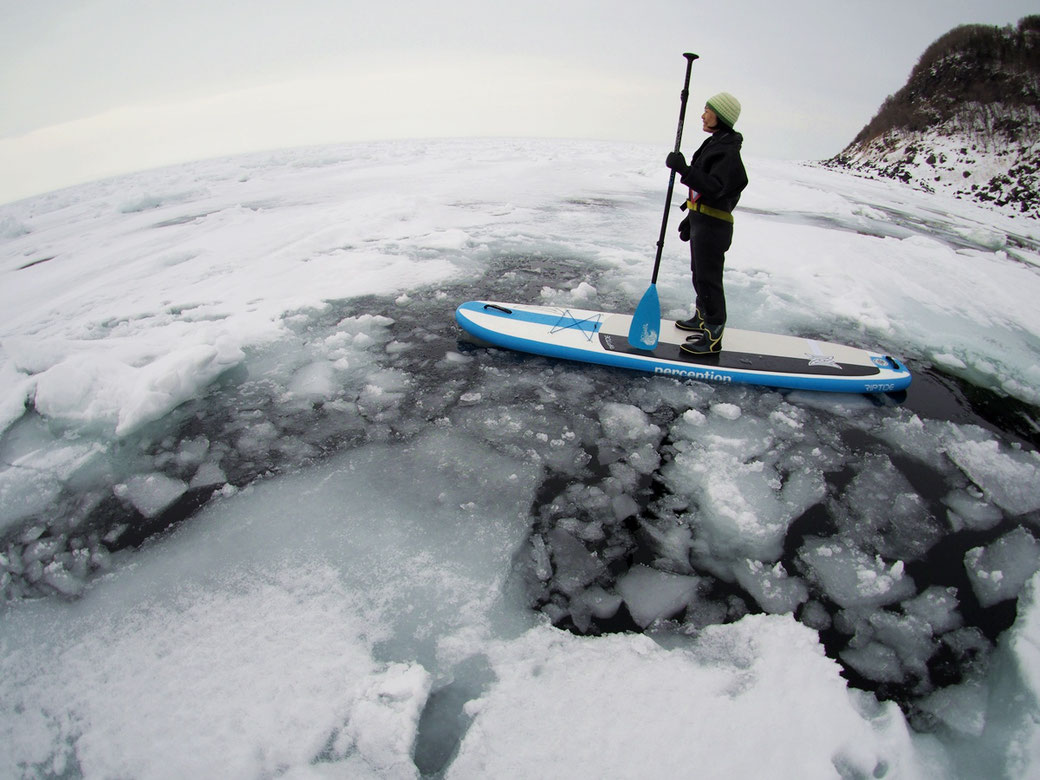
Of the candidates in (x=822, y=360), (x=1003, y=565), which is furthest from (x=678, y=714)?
(x=822, y=360)

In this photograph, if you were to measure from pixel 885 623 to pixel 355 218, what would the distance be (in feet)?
24.0

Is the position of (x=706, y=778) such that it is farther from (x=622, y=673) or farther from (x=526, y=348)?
(x=526, y=348)

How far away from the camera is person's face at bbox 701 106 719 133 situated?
291 centimetres

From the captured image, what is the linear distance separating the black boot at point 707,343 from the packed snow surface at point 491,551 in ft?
0.84

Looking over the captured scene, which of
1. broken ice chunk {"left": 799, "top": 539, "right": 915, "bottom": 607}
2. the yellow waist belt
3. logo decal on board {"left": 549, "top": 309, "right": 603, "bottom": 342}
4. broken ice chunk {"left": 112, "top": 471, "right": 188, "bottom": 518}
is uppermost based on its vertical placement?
the yellow waist belt

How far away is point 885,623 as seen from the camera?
6.15ft

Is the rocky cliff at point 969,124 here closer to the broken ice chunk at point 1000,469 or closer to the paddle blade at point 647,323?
the broken ice chunk at point 1000,469

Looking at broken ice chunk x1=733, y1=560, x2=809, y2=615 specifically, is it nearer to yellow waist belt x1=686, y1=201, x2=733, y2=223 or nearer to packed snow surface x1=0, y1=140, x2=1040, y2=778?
packed snow surface x1=0, y1=140, x2=1040, y2=778

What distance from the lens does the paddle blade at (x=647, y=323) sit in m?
3.40

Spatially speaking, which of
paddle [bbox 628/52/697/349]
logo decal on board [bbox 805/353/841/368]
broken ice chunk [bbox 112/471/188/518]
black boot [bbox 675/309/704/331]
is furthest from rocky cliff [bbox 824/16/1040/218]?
broken ice chunk [bbox 112/471/188/518]

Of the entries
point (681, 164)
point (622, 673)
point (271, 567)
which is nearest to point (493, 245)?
point (681, 164)

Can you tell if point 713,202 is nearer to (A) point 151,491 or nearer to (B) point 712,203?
(B) point 712,203

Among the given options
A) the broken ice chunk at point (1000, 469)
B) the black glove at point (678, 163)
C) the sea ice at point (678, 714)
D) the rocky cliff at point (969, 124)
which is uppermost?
the rocky cliff at point (969, 124)

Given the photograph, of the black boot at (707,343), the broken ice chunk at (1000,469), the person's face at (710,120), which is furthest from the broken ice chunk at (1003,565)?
the person's face at (710,120)
